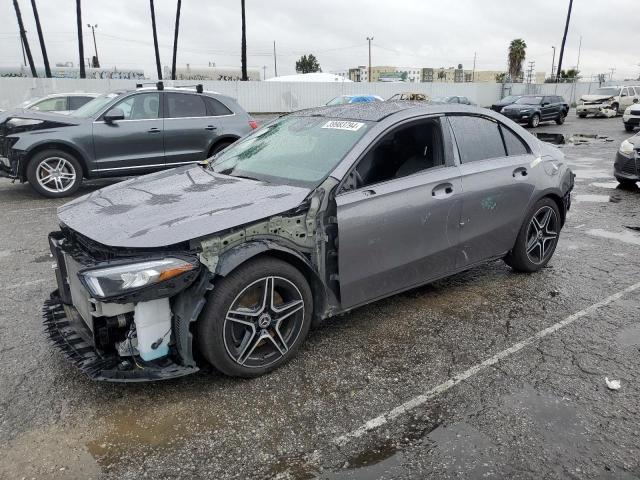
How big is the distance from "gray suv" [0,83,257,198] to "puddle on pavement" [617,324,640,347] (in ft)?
24.3

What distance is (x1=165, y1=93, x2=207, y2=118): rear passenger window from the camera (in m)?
9.11

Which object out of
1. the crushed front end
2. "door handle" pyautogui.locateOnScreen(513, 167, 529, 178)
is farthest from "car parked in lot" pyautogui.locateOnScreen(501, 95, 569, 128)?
the crushed front end

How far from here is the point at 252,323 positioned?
119 inches

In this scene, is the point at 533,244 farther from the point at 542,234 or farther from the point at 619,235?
the point at 619,235

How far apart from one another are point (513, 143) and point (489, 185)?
2.38ft

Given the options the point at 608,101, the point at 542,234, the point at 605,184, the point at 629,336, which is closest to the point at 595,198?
the point at 605,184

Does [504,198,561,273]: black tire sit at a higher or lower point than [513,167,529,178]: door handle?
lower

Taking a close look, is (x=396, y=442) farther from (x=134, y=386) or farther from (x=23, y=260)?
(x=23, y=260)

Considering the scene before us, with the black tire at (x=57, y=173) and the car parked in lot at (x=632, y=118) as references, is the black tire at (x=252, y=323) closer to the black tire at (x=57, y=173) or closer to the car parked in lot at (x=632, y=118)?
the black tire at (x=57, y=173)

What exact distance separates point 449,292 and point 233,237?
7.91 ft

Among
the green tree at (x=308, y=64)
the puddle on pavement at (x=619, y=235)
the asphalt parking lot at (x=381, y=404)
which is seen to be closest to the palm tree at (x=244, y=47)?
the puddle on pavement at (x=619, y=235)

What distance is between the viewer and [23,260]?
5.40m

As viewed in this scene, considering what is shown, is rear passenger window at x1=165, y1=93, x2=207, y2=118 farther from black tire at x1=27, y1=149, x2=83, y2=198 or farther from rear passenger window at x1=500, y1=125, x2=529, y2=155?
rear passenger window at x1=500, y1=125, x2=529, y2=155

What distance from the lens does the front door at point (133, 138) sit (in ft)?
27.8
